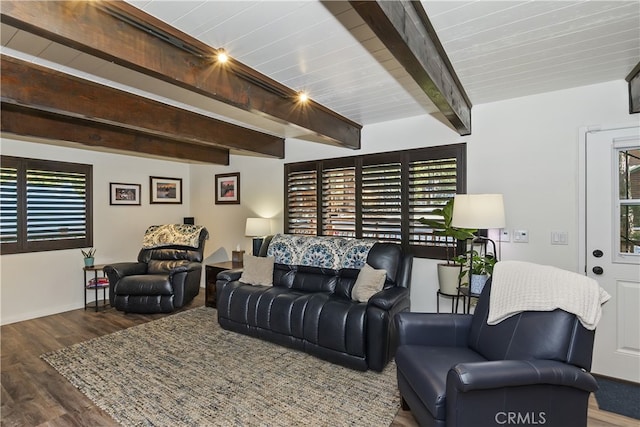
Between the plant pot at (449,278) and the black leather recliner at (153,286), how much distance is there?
3.30 metres

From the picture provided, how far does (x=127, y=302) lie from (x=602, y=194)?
5.33m

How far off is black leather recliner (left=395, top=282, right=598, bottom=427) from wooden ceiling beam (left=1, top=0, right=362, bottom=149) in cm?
218

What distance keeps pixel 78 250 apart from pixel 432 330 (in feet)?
16.1

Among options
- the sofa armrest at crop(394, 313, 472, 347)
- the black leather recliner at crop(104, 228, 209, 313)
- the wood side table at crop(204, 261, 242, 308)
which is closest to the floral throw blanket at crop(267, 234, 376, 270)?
the wood side table at crop(204, 261, 242, 308)

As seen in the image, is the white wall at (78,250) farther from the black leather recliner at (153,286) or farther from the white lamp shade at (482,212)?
the white lamp shade at (482,212)

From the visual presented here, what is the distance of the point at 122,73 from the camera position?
2.51m

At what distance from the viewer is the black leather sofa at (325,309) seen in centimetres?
279

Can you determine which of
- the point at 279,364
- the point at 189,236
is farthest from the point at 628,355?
the point at 189,236

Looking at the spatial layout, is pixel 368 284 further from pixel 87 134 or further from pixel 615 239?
pixel 87 134

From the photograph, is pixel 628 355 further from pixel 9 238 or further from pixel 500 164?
pixel 9 238

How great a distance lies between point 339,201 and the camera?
4.42m

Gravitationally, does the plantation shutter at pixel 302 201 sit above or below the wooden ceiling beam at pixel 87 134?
below

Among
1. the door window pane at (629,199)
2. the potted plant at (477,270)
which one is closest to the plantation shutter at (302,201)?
the potted plant at (477,270)

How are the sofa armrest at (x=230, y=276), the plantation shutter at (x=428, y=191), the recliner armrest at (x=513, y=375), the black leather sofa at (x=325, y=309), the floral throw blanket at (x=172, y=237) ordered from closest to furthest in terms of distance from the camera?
the recliner armrest at (x=513, y=375) → the black leather sofa at (x=325, y=309) → the plantation shutter at (x=428, y=191) → the sofa armrest at (x=230, y=276) → the floral throw blanket at (x=172, y=237)
